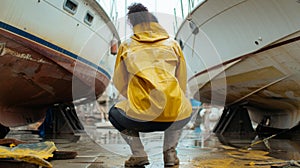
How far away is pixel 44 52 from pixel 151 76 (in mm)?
1928

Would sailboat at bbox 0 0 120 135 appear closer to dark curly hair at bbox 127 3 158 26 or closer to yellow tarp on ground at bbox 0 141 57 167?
yellow tarp on ground at bbox 0 141 57 167

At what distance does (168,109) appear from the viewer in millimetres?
1678

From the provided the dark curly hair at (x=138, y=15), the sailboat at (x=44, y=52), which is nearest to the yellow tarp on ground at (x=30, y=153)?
the dark curly hair at (x=138, y=15)

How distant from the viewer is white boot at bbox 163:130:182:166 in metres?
1.96

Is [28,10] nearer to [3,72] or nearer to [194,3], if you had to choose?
[3,72]

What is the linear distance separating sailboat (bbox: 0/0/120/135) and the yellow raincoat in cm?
147

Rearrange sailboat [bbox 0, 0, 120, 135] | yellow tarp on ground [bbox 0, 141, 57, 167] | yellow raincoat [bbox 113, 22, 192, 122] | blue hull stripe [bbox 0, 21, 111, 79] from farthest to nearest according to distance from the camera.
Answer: sailboat [bbox 0, 0, 120, 135] < blue hull stripe [bbox 0, 21, 111, 79] < yellow raincoat [bbox 113, 22, 192, 122] < yellow tarp on ground [bbox 0, 141, 57, 167]

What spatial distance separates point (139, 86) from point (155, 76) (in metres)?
0.10

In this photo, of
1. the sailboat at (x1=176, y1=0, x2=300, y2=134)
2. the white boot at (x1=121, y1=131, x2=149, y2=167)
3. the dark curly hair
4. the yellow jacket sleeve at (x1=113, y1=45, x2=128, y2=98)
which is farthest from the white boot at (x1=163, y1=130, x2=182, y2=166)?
the sailboat at (x1=176, y1=0, x2=300, y2=134)

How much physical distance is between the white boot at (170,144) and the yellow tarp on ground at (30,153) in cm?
74

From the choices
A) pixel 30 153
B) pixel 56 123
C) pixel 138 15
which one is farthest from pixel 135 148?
pixel 56 123

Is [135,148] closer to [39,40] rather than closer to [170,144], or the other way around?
[170,144]

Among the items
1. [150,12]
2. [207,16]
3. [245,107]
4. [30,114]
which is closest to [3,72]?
[30,114]

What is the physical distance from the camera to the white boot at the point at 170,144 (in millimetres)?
1965
